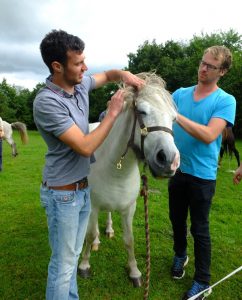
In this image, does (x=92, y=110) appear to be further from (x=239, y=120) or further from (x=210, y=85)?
(x=210, y=85)

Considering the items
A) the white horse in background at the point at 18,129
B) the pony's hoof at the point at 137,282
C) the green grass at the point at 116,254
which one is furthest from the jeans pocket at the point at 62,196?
the white horse in background at the point at 18,129

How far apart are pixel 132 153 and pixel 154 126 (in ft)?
1.93

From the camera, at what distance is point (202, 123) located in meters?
2.83

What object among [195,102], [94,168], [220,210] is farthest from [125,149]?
[220,210]

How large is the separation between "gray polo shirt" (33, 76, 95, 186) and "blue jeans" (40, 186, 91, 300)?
107mm

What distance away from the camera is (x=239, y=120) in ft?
73.5

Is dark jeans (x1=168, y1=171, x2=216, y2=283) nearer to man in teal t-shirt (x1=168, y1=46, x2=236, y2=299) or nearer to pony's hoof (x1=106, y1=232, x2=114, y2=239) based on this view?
man in teal t-shirt (x1=168, y1=46, x2=236, y2=299)

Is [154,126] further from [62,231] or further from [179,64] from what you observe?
[179,64]

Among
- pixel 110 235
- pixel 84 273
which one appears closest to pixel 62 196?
pixel 84 273

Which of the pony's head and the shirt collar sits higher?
the shirt collar

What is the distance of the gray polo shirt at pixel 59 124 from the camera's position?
185 cm

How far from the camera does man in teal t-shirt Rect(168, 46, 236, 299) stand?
8.95ft

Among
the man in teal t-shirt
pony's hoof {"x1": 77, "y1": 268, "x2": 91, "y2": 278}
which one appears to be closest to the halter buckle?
the man in teal t-shirt

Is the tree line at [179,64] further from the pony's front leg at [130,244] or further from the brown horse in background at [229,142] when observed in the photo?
the pony's front leg at [130,244]
